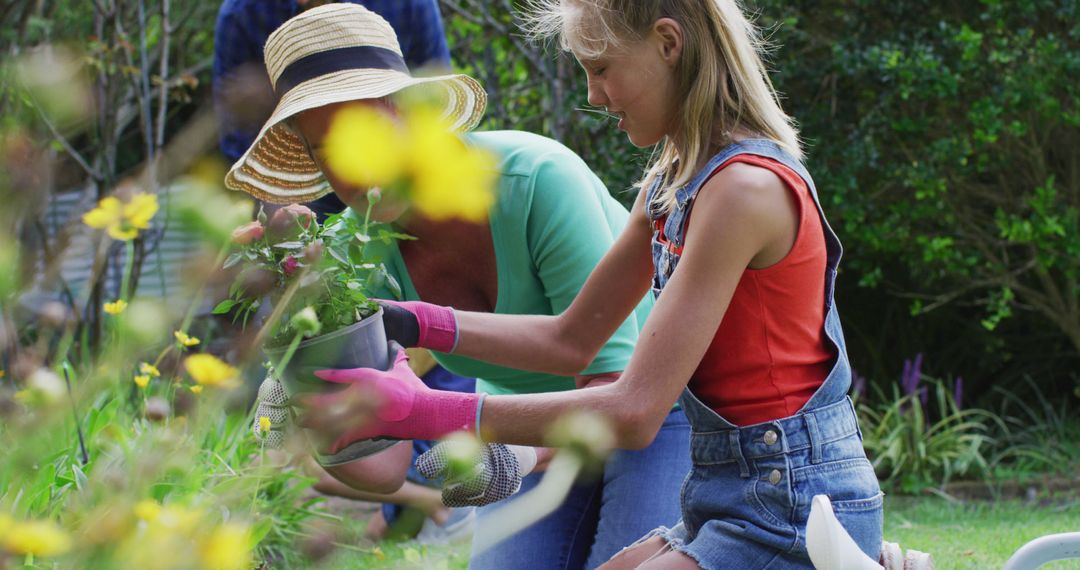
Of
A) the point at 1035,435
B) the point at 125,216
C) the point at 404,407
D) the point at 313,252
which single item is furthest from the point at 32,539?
the point at 1035,435

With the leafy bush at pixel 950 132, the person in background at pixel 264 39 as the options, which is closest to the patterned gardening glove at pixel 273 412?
the person in background at pixel 264 39

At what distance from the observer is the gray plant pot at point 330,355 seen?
1519mm

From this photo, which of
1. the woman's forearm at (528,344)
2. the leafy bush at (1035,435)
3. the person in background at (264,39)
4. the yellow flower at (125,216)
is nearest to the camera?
the yellow flower at (125,216)

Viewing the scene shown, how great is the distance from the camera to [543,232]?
228cm

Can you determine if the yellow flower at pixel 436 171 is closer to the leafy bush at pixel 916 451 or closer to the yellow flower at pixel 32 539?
the yellow flower at pixel 32 539

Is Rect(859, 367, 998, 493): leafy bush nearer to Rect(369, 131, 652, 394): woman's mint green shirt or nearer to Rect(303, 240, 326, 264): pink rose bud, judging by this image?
Rect(369, 131, 652, 394): woman's mint green shirt

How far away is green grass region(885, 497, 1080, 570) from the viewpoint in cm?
308

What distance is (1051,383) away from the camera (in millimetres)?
5711

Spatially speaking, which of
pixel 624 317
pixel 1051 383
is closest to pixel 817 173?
pixel 1051 383

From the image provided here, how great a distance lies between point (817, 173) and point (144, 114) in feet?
8.72

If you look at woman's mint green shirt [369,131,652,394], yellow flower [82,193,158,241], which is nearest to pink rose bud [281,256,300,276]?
yellow flower [82,193,158,241]

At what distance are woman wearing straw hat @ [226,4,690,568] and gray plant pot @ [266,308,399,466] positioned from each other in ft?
1.63

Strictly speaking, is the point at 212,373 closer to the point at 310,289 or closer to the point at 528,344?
the point at 310,289

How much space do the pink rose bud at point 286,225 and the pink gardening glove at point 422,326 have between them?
18.5 inches
